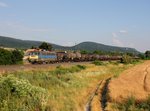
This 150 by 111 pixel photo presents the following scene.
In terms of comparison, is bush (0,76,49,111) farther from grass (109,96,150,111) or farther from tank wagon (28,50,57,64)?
tank wagon (28,50,57,64)

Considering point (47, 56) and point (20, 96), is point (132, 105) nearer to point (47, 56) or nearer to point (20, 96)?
point (20, 96)

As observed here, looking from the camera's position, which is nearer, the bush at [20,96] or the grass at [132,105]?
the bush at [20,96]

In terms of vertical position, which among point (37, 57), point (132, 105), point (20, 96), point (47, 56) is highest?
point (47, 56)

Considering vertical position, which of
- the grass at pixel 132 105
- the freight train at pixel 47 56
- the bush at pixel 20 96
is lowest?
the grass at pixel 132 105

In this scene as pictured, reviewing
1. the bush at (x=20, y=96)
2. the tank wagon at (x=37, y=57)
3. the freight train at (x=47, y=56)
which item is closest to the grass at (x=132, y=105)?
the bush at (x=20, y=96)

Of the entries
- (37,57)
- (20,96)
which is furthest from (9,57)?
(20,96)

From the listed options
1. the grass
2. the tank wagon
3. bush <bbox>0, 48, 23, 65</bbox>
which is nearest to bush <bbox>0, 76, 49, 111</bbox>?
the grass

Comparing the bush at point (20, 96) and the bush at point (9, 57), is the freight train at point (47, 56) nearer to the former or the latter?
the bush at point (9, 57)

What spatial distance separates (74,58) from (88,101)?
54605 mm

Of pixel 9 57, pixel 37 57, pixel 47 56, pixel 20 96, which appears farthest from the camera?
pixel 47 56

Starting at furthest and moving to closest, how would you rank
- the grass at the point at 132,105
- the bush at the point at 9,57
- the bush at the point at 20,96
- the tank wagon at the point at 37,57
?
the tank wagon at the point at 37,57, the bush at the point at 9,57, the grass at the point at 132,105, the bush at the point at 20,96

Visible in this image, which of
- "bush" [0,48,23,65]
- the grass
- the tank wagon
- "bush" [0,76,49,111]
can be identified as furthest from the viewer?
the tank wagon

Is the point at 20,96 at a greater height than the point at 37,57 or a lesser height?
lesser

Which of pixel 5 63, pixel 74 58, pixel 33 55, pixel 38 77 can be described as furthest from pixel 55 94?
pixel 74 58
